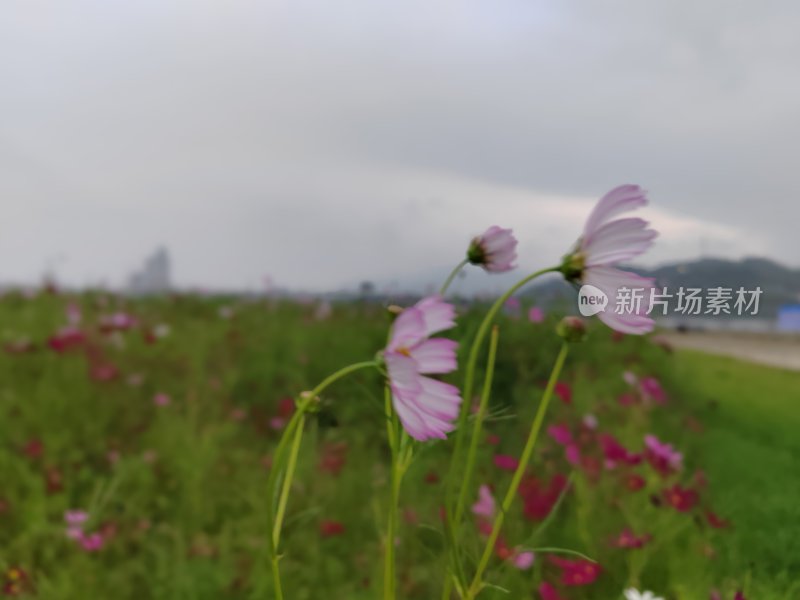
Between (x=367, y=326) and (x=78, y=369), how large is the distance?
1.24 m

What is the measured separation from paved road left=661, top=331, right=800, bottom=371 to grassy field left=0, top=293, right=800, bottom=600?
735mm

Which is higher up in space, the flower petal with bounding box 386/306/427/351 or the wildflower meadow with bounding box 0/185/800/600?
the flower petal with bounding box 386/306/427/351

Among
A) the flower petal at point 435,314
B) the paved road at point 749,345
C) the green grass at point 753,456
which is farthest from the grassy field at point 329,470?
the paved road at point 749,345

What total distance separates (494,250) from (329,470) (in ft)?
4.74

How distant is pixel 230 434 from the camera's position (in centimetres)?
245

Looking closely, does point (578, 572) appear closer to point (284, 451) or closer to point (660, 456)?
point (660, 456)

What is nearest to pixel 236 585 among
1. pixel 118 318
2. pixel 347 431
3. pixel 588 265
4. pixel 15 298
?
pixel 347 431

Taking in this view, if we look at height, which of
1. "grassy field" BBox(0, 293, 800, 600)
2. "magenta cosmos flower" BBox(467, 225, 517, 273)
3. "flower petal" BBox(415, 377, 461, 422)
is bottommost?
"grassy field" BBox(0, 293, 800, 600)

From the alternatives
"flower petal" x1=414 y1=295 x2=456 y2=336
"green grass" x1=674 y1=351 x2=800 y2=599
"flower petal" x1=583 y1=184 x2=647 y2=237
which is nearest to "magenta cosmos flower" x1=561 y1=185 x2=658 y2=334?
"flower petal" x1=583 y1=184 x2=647 y2=237

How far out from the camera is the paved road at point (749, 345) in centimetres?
432

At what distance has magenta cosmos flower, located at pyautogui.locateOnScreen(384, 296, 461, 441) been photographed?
0.61 m

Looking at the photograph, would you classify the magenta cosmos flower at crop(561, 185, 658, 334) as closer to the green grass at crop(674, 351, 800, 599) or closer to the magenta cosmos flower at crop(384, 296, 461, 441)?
the magenta cosmos flower at crop(384, 296, 461, 441)

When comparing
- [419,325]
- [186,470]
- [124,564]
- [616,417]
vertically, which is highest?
[419,325]

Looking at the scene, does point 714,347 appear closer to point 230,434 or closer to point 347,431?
point 347,431
